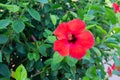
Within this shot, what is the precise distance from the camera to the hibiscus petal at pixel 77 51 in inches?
35.8

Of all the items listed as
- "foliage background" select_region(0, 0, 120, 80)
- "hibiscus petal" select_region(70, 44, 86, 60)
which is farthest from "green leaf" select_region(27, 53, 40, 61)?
"hibiscus petal" select_region(70, 44, 86, 60)

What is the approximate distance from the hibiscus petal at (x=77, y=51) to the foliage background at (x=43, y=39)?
0.15m

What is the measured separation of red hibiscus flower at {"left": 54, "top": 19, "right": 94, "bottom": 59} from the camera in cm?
92

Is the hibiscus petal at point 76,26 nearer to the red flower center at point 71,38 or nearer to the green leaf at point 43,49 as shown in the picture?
the red flower center at point 71,38

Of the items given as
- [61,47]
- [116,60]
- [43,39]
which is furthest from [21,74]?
[116,60]

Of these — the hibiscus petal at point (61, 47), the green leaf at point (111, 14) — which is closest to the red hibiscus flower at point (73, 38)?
the hibiscus petal at point (61, 47)

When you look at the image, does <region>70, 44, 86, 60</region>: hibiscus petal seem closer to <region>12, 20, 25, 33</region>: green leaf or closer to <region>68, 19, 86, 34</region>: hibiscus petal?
<region>68, 19, 86, 34</region>: hibiscus petal

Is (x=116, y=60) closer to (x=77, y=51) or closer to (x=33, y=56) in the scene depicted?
(x=33, y=56)

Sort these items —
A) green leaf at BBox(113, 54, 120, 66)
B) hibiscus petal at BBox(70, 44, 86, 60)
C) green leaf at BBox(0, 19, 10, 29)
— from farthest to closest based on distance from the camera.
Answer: green leaf at BBox(113, 54, 120, 66), green leaf at BBox(0, 19, 10, 29), hibiscus petal at BBox(70, 44, 86, 60)

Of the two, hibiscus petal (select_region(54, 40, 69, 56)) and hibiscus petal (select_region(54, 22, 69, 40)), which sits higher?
hibiscus petal (select_region(54, 22, 69, 40))

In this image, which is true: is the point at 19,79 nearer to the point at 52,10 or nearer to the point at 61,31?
the point at 61,31

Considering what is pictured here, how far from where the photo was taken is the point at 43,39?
140 cm

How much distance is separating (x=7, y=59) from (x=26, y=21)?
17 cm

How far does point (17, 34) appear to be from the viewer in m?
1.22
